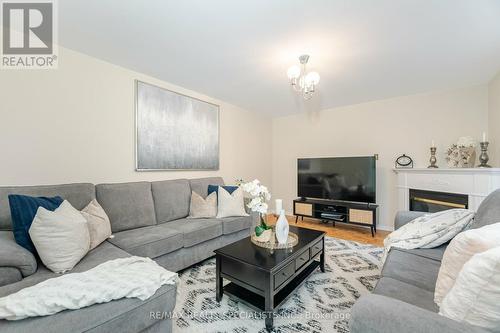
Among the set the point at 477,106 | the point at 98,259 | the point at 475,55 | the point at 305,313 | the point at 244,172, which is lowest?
the point at 305,313

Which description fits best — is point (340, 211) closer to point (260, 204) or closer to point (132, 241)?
point (260, 204)

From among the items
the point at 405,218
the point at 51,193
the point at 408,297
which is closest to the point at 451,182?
the point at 405,218

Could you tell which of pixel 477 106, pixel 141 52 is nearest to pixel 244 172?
pixel 141 52

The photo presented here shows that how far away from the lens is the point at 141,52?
2.39 meters

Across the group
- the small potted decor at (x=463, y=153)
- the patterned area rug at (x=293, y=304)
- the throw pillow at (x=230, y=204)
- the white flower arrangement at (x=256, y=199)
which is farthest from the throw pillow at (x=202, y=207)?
the small potted decor at (x=463, y=153)

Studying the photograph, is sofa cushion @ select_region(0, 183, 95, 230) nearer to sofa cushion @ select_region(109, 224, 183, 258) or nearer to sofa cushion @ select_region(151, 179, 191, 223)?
sofa cushion @ select_region(109, 224, 183, 258)

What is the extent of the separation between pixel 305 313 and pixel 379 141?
342cm

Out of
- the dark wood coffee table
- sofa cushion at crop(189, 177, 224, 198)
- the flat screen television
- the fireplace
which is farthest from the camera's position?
the flat screen television

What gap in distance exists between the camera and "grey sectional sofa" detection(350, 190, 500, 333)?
2.47 feet

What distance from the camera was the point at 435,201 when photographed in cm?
333

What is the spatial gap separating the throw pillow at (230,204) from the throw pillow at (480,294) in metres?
2.30

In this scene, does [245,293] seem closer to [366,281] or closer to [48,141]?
[366,281]

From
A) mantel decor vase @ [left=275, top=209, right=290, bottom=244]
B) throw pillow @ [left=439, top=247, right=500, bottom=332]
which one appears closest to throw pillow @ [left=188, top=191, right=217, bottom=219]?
mantel decor vase @ [left=275, top=209, right=290, bottom=244]

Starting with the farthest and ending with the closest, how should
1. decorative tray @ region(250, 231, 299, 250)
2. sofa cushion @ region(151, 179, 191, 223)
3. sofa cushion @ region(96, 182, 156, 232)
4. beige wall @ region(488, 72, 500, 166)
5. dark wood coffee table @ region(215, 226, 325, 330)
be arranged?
beige wall @ region(488, 72, 500, 166)
sofa cushion @ region(151, 179, 191, 223)
sofa cushion @ region(96, 182, 156, 232)
decorative tray @ region(250, 231, 299, 250)
dark wood coffee table @ region(215, 226, 325, 330)
